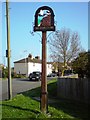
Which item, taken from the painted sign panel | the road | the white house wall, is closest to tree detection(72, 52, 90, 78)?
the road

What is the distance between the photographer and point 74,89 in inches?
915

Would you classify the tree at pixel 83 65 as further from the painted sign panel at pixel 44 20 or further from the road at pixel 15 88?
the painted sign panel at pixel 44 20

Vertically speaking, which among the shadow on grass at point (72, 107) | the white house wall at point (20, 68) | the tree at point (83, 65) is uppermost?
the white house wall at point (20, 68)

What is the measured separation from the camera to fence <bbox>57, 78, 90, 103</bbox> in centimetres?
2113

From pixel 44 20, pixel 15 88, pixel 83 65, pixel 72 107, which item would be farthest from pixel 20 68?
pixel 44 20

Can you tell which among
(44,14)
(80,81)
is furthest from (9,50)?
(80,81)

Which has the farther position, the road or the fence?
the road

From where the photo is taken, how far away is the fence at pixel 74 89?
69.3 ft

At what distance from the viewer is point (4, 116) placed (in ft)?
38.8

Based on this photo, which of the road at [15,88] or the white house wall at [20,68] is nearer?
the road at [15,88]

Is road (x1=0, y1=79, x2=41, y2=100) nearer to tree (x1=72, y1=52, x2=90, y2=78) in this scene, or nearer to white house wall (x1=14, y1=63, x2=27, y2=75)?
tree (x1=72, y1=52, x2=90, y2=78)

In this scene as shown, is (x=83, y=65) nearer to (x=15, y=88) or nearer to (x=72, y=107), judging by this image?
(x=72, y=107)

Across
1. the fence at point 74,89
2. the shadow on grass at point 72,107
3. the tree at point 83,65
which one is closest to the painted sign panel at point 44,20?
the shadow on grass at point 72,107

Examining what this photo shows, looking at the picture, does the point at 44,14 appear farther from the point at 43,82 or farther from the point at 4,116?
the point at 4,116
